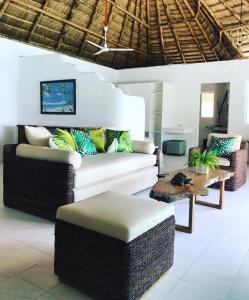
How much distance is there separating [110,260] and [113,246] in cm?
9

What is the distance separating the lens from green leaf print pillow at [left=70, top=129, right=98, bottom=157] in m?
4.20

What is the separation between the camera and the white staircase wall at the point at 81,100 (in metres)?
6.59

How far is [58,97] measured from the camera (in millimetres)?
7129

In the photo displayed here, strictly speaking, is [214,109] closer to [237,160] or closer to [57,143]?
[237,160]

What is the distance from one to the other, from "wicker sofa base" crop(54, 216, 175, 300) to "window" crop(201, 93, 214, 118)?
8.50 meters

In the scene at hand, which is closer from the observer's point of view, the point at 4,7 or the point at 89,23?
the point at 4,7

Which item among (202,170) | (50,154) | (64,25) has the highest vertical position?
(64,25)

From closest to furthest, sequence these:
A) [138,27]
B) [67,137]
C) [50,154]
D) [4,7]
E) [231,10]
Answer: [50,154], [67,137], [4,7], [231,10], [138,27]

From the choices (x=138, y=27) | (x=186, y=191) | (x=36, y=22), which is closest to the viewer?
(x=186, y=191)

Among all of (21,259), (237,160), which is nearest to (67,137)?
(21,259)

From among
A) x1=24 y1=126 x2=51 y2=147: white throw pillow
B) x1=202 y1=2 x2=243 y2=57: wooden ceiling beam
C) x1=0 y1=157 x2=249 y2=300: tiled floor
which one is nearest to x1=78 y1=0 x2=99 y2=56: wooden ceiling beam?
x1=202 y1=2 x2=243 y2=57: wooden ceiling beam

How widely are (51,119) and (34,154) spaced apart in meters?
4.33

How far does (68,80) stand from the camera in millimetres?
6906

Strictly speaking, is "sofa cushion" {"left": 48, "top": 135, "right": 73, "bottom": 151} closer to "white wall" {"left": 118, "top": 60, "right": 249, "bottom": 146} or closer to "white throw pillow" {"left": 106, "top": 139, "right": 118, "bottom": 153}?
"white throw pillow" {"left": 106, "top": 139, "right": 118, "bottom": 153}
